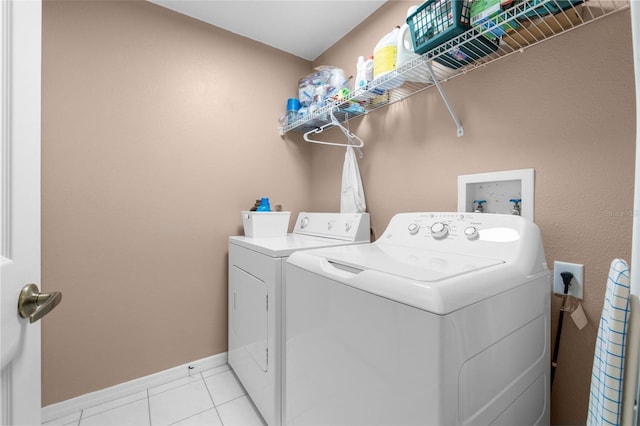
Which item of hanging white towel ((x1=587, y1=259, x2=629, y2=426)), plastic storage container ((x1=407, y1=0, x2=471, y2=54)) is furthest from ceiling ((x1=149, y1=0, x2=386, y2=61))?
hanging white towel ((x1=587, y1=259, x2=629, y2=426))

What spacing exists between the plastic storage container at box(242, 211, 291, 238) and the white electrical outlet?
4.89 feet

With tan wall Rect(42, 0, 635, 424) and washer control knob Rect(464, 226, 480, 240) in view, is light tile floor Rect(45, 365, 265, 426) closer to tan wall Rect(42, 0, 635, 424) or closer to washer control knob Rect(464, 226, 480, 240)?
tan wall Rect(42, 0, 635, 424)

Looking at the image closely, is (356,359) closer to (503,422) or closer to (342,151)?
(503,422)

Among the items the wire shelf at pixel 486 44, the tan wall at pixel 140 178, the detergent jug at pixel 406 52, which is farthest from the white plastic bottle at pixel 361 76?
the tan wall at pixel 140 178

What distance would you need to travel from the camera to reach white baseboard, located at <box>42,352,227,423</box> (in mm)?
1562

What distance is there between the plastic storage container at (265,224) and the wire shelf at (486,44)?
0.85 meters

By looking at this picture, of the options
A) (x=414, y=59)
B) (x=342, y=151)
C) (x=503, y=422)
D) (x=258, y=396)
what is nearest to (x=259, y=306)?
(x=258, y=396)

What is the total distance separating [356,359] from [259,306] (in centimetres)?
78

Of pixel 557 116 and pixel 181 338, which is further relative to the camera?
pixel 181 338

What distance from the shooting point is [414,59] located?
1.25 meters

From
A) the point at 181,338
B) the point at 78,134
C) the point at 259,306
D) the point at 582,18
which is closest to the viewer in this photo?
the point at 582,18

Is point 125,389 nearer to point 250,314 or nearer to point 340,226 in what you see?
point 250,314

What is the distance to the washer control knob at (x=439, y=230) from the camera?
1.20 metres

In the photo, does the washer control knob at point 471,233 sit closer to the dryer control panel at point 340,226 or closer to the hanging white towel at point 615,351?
the hanging white towel at point 615,351
